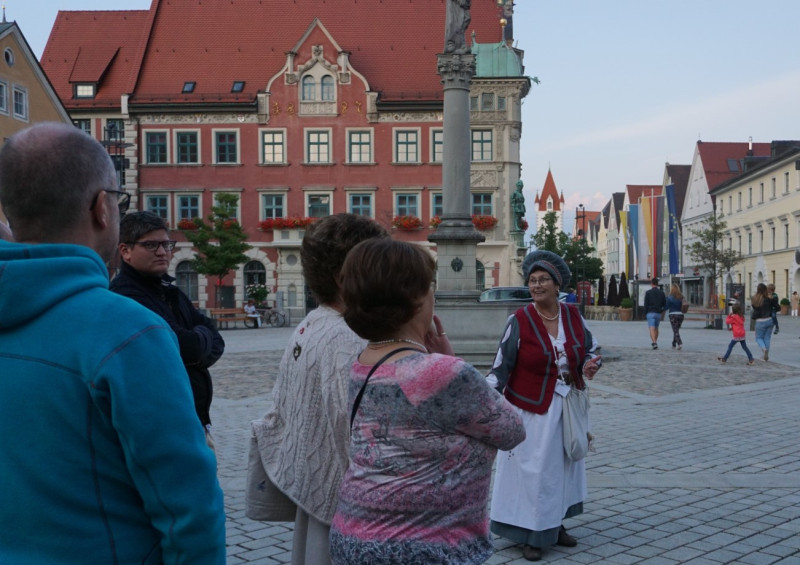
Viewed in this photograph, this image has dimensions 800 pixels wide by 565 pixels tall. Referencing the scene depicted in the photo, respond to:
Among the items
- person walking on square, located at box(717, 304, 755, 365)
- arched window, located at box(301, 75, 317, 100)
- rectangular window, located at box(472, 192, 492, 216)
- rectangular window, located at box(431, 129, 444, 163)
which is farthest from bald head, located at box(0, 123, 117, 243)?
arched window, located at box(301, 75, 317, 100)

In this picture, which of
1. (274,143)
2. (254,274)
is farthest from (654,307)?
(274,143)

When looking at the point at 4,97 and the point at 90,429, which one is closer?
the point at 90,429

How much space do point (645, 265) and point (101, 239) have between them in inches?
2777

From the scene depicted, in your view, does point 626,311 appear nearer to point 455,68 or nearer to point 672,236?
point 672,236

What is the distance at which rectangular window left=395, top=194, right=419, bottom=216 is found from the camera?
43594 mm

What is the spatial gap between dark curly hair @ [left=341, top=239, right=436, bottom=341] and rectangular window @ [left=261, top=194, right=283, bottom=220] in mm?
41846

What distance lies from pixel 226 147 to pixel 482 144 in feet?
44.3

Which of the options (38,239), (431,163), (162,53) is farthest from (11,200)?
(162,53)

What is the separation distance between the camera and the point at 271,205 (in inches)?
1729

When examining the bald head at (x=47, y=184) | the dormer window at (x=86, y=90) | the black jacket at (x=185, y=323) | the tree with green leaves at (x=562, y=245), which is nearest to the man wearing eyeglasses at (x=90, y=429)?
the bald head at (x=47, y=184)

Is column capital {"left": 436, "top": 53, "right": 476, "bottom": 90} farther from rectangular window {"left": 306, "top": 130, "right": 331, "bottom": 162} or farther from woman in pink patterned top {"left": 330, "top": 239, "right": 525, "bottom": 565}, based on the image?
rectangular window {"left": 306, "top": 130, "right": 331, "bottom": 162}

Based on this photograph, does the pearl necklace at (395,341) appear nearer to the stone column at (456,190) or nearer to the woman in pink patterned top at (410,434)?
the woman in pink patterned top at (410,434)

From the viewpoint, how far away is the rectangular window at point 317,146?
43.6m

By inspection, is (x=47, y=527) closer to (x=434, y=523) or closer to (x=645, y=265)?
(x=434, y=523)
